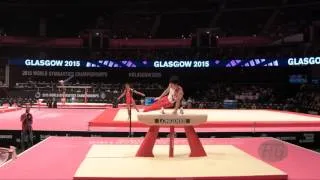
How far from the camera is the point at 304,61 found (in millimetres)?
27797

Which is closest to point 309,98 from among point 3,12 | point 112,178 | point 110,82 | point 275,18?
point 275,18

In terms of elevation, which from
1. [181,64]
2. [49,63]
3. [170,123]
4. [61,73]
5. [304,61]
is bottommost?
[170,123]

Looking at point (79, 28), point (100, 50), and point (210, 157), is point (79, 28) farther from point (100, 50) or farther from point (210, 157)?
point (210, 157)

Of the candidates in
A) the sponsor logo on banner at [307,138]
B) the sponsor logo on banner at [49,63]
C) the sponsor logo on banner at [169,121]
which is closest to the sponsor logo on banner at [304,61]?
the sponsor logo on banner at [307,138]

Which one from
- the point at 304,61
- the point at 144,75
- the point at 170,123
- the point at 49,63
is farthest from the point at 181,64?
the point at 170,123

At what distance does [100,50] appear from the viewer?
36.1 metres

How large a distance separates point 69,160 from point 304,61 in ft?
74.3

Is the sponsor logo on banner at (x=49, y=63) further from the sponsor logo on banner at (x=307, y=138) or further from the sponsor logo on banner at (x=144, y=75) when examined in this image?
the sponsor logo on banner at (x=307, y=138)

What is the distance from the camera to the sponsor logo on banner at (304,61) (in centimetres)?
2697

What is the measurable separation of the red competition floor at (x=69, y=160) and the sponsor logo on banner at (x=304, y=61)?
16.8 m

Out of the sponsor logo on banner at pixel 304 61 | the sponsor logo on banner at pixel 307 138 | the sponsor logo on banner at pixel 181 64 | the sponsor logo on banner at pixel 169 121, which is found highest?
the sponsor logo on banner at pixel 181 64

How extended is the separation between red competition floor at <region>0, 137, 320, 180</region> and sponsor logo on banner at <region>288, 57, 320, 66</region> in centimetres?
1684

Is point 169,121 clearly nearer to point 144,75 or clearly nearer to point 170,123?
point 170,123

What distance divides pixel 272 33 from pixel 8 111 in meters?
21.7
